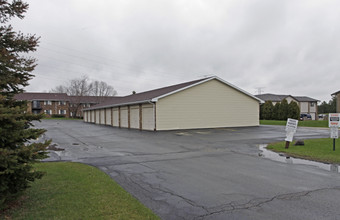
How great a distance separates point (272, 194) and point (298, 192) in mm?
632

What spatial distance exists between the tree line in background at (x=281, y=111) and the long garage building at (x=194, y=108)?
52.5 ft

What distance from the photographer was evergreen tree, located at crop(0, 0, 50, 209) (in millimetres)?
3893

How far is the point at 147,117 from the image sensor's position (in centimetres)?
2292

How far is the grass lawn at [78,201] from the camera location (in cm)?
397

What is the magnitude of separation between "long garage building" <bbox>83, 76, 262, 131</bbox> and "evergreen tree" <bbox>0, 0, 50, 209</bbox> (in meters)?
16.4

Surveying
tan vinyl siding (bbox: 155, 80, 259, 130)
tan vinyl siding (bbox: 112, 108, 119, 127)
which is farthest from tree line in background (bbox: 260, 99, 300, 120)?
tan vinyl siding (bbox: 112, 108, 119, 127)

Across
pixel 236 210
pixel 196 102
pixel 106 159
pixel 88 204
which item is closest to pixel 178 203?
pixel 236 210

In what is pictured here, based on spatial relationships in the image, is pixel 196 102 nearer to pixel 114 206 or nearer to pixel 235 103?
pixel 235 103

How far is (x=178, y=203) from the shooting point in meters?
4.71

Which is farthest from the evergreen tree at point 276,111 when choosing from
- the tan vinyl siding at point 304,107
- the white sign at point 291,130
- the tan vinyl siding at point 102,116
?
the white sign at point 291,130

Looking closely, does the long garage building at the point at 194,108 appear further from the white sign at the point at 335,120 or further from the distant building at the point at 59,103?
the distant building at the point at 59,103

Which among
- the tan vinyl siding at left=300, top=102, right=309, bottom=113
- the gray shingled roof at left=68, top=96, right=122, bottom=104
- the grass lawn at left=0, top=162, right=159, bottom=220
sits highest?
the gray shingled roof at left=68, top=96, right=122, bottom=104

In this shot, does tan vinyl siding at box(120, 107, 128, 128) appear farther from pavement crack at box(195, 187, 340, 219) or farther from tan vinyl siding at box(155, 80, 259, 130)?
pavement crack at box(195, 187, 340, 219)

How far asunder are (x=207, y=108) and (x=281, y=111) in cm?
2395
